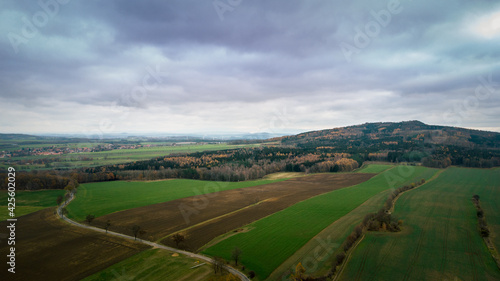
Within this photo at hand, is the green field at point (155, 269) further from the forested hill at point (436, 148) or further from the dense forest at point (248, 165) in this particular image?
the forested hill at point (436, 148)

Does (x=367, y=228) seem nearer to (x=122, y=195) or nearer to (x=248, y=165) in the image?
(x=122, y=195)

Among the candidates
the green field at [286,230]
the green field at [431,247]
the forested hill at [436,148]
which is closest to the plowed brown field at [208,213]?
the green field at [286,230]

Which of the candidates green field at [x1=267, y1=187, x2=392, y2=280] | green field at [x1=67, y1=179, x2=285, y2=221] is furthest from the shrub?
green field at [x1=67, y1=179, x2=285, y2=221]

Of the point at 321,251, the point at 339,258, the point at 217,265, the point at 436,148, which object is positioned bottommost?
the point at 321,251

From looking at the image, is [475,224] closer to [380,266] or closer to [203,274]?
[380,266]

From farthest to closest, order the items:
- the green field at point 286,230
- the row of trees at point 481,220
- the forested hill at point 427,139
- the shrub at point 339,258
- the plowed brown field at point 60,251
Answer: the forested hill at point 427,139, the row of trees at point 481,220, the green field at point 286,230, the shrub at point 339,258, the plowed brown field at point 60,251

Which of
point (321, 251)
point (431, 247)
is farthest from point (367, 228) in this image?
point (321, 251)
